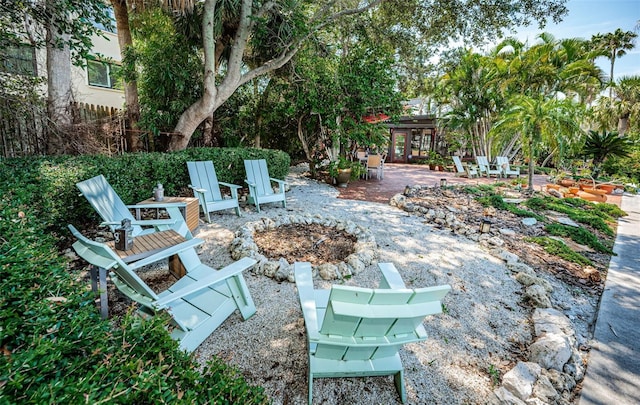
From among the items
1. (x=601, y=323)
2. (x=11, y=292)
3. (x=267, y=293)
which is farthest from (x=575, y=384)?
(x=11, y=292)

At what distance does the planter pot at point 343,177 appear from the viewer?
9.02m

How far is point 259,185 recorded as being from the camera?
6.14m

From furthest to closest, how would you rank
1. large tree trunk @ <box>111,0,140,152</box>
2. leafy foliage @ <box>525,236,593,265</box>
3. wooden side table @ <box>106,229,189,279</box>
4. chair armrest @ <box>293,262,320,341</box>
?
1. large tree trunk @ <box>111,0,140,152</box>
2. leafy foliage @ <box>525,236,593,265</box>
3. wooden side table @ <box>106,229,189,279</box>
4. chair armrest @ <box>293,262,320,341</box>

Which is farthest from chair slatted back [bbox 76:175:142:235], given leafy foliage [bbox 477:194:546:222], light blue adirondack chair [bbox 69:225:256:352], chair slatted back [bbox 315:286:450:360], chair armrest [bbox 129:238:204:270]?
leafy foliage [bbox 477:194:546:222]

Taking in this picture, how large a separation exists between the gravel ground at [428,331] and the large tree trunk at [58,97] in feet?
10.3

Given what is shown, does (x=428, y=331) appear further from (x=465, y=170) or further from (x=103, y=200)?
(x=465, y=170)

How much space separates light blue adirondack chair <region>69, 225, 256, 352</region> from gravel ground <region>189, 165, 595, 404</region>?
0.17 meters

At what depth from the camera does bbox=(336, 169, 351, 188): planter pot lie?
9.02 m

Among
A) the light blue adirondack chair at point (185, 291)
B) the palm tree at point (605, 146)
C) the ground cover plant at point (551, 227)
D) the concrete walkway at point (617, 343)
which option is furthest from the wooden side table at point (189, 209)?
the palm tree at point (605, 146)

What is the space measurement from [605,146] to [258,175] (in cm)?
1264

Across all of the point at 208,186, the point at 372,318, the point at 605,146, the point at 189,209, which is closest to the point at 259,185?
the point at 208,186

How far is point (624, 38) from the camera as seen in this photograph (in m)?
21.7

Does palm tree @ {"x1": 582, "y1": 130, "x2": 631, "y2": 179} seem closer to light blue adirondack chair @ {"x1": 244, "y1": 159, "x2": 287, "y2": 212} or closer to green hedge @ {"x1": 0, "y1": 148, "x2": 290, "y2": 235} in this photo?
light blue adirondack chair @ {"x1": 244, "y1": 159, "x2": 287, "y2": 212}

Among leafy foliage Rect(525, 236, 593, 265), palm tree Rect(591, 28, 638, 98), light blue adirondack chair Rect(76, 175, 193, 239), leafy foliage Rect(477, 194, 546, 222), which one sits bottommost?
leafy foliage Rect(525, 236, 593, 265)
